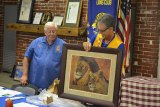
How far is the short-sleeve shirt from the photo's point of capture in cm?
342

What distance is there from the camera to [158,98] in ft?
7.23

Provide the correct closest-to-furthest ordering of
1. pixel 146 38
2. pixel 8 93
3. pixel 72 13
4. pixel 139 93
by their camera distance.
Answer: pixel 139 93 < pixel 8 93 < pixel 146 38 < pixel 72 13

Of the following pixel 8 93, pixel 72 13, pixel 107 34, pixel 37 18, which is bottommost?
pixel 8 93

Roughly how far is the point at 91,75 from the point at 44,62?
4.12 feet

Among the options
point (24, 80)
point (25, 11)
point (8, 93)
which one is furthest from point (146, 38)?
point (25, 11)

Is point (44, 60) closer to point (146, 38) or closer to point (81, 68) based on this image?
point (81, 68)

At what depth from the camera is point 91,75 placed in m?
2.29

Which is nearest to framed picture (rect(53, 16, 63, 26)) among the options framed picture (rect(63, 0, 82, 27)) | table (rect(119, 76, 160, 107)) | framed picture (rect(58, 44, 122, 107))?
framed picture (rect(63, 0, 82, 27))

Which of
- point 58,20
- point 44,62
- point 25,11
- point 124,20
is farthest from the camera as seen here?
point 25,11

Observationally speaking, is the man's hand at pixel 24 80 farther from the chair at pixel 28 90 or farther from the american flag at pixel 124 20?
the american flag at pixel 124 20

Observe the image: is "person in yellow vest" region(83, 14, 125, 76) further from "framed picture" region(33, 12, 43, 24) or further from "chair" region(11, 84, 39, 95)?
"framed picture" region(33, 12, 43, 24)

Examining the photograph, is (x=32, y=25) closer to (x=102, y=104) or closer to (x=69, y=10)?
(x=69, y=10)

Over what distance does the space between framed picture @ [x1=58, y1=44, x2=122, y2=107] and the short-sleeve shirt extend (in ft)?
3.25

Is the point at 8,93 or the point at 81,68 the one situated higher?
the point at 81,68
